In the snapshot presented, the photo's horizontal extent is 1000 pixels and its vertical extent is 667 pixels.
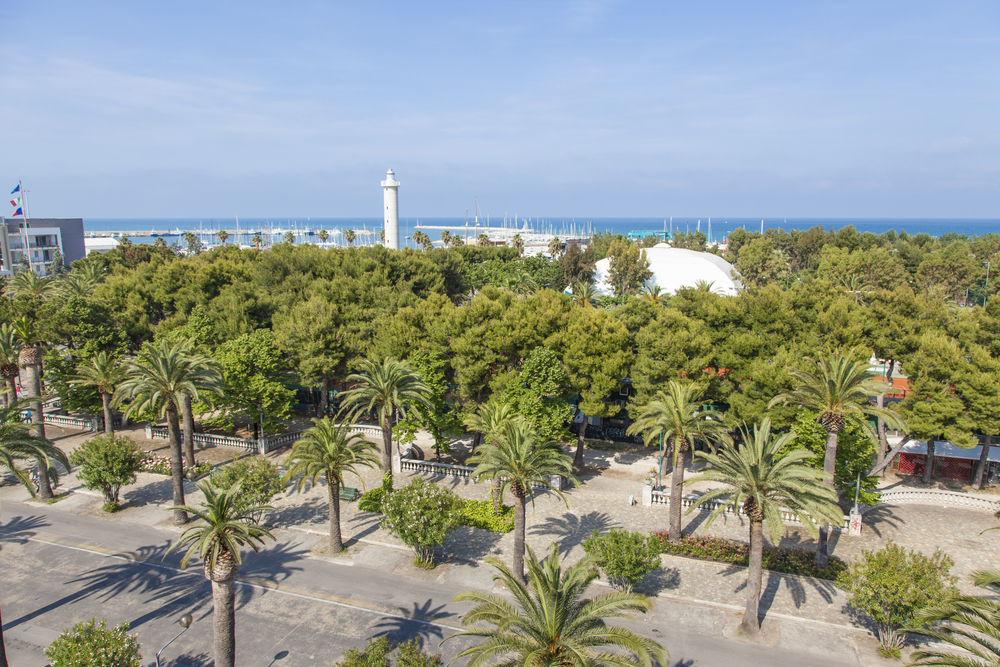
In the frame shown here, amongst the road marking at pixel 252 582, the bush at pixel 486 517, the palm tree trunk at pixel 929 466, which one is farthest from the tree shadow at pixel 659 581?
the palm tree trunk at pixel 929 466

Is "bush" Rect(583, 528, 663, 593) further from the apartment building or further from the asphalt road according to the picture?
the apartment building

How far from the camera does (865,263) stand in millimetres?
84875

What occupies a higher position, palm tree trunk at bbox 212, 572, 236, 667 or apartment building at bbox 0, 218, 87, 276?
apartment building at bbox 0, 218, 87, 276

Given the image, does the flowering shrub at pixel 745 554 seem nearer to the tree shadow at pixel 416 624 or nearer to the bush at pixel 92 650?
the tree shadow at pixel 416 624

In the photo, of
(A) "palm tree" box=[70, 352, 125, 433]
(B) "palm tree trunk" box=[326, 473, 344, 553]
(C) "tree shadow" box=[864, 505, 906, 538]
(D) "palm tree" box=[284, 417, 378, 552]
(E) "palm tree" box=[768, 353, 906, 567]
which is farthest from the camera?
(A) "palm tree" box=[70, 352, 125, 433]

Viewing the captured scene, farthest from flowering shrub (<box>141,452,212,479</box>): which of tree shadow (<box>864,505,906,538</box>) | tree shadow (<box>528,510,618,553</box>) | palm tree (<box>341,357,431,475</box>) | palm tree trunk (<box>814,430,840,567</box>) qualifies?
tree shadow (<box>864,505,906,538</box>)

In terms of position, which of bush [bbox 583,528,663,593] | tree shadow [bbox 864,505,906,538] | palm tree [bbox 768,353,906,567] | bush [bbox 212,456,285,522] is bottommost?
tree shadow [bbox 864,505,906,538]

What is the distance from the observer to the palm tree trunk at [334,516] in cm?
2597

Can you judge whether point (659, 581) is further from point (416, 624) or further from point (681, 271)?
point (681, 271)

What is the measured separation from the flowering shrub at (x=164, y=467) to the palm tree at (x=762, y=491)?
28.0 meters

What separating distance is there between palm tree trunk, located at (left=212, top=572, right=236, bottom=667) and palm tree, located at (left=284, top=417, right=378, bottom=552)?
Answer: 7.30 metres

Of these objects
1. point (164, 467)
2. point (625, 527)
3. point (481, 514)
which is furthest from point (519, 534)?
point (164, 467)

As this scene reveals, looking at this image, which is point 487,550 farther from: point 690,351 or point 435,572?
point 690,351

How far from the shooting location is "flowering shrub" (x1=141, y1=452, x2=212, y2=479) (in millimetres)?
34406
